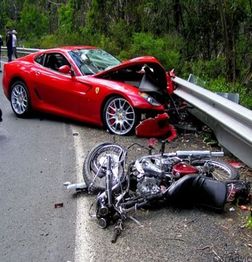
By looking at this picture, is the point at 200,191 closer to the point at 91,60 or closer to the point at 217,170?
the point at 217,170

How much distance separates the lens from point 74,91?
8891mm

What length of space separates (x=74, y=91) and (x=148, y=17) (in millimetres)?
10080

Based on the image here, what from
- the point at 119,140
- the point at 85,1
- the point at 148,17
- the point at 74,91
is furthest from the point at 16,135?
the point at 85,1

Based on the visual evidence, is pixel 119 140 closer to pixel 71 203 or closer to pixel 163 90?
pixel 163 90

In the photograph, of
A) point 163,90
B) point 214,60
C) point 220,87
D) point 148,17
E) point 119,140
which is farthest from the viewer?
point 148,17

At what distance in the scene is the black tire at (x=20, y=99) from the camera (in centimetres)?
999

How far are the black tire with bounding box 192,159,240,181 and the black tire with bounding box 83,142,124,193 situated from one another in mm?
923

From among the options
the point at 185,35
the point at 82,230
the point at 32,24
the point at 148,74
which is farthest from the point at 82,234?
the point at 32,24

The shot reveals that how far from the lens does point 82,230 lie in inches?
179

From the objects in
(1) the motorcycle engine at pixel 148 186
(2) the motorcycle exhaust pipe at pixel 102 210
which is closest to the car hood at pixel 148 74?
(1) the motorcycle engine at pixel 148 186

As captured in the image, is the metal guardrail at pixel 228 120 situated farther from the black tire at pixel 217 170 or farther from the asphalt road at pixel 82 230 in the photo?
the asphalt road at pixel 82 230

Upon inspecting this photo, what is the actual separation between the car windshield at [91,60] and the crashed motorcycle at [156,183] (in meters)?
3.77

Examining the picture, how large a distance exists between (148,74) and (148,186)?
143 inches

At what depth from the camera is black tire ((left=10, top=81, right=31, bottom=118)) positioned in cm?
999
